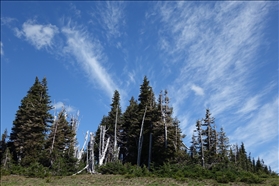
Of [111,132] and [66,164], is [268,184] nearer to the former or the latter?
[66,164]

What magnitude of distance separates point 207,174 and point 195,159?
379 inches

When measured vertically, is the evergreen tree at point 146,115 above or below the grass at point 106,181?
above

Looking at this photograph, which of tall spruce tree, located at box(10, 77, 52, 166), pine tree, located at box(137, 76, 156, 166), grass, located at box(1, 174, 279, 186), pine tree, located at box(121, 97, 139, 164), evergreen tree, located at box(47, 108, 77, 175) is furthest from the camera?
pine tree, located at box(121, 97, 139, 164)

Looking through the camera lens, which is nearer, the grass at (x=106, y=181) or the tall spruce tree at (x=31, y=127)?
the grass at (x=106, y=181)

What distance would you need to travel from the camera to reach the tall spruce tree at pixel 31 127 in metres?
39.4

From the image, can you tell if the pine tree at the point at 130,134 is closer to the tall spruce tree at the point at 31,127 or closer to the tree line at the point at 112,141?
the tree line at the point at 112,141

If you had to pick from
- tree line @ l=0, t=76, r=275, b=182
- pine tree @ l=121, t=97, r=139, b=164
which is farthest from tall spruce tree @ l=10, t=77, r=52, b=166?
pine tree @ l=121, t=97, r=139, b=164

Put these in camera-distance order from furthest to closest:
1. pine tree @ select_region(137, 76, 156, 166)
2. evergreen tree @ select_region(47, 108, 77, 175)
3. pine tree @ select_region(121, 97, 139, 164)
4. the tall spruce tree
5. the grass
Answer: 1. pine tree @ select_region(121, 97, 139, 164)
2. pine tree @ select_region(137, 76, 156, 166)
3. the tall spruce tree
4. evergreen tree @ select_region(47, 108, 77, 175)
5. the grass

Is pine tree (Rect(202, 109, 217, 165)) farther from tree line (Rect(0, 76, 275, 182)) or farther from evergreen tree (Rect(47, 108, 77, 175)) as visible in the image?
evergreen tree (Rect(47, 108, 77, 175))

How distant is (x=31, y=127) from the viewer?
4125 centimetres

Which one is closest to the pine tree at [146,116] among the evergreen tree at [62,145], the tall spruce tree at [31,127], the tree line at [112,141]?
the tree line at [112,141]

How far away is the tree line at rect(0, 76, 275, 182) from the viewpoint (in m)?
35.8

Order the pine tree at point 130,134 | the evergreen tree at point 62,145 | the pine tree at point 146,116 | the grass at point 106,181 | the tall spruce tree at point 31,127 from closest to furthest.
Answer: the grass at point 106,181
the evergreen tree at point 62,145
the tall spruce tree at point 31,127
the pine tree at point 146,116
the pine tree at point 130,134

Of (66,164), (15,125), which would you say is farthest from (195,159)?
(15,125)
